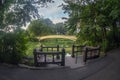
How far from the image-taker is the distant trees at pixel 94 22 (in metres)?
12.1

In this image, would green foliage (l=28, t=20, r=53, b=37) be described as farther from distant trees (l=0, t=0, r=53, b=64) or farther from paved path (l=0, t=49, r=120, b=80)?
paved path (l=0, t=49, r=120, b=80)

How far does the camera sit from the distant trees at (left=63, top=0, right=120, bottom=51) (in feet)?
39.9

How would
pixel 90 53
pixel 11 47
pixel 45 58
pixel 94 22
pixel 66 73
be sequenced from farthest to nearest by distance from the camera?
pixel 94 22 < pixel 90 53 < pixel 11 47 < pixel 45 58 < pixel 66 73

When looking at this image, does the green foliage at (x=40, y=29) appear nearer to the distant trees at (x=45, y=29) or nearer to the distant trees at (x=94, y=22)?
the distant trees at (x=45, y=29)

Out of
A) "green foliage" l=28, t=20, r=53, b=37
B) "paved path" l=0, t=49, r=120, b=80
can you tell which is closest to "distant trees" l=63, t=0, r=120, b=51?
"paved path" l=0, t=49, r=120, b=80

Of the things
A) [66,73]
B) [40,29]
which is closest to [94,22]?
[66,73]

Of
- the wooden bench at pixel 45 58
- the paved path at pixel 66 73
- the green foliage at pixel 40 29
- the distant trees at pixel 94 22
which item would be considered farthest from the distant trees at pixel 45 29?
the paved path at pixel 66 73

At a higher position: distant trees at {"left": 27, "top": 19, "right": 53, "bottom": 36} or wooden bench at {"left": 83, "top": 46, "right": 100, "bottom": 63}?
distant trees at {"left": 27, "top": 19, "right": 53, "bottom": 36}

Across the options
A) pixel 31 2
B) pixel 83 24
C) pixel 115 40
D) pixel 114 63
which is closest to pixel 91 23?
pixel 83 24

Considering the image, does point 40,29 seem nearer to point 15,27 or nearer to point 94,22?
point 94,22

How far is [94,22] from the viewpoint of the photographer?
488 inches

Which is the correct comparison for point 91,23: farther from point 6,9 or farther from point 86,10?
point 6,9

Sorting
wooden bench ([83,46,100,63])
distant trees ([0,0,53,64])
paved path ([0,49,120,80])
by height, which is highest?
distant trees ([0,0,53,64])

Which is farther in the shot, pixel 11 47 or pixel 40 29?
pixel 40 29
